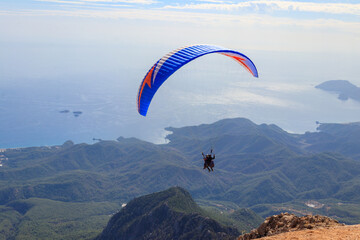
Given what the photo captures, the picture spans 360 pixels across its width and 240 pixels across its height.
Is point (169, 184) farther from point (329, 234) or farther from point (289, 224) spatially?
point (329, 234)

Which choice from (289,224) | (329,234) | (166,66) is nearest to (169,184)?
(289,224)

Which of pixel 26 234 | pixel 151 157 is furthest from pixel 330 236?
pixel 151 157

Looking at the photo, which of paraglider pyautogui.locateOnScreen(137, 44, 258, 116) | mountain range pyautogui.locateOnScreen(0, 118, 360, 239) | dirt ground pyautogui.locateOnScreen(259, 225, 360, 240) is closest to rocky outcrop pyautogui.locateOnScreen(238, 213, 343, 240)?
dirt ground pyautogui.locateOnScreen(259, 225, 360, 240)

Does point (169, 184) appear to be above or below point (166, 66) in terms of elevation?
below

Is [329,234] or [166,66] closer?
[329,234]

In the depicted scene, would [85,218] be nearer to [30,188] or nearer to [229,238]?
[30,188]

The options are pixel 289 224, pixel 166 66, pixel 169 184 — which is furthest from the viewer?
pixel 169 184

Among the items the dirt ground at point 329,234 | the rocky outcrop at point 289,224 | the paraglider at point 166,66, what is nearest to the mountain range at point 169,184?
the paraglider at point 166,66

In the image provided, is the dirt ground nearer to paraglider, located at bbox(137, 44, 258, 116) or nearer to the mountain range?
paraglider, located at bbox(137, 44, 258, 116)
